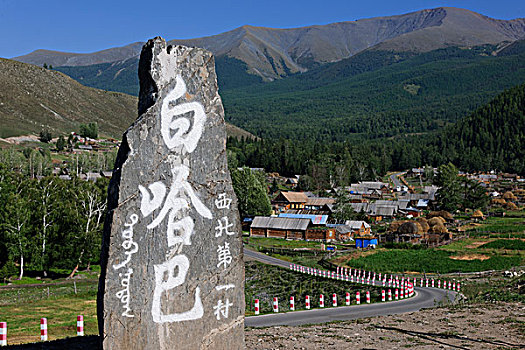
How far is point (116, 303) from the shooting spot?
8156 millimetres

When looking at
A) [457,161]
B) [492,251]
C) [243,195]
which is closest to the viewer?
[492,251]

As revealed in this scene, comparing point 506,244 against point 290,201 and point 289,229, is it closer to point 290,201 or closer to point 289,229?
point 289,229

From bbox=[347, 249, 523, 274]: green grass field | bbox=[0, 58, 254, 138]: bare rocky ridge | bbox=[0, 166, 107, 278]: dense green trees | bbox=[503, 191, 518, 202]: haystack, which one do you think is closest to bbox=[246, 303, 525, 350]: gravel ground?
bbox=[347, 249, 523, 274]: green grass field

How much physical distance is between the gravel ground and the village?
40761 millimetres

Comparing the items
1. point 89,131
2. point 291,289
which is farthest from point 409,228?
point 89,131

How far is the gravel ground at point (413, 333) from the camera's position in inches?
487

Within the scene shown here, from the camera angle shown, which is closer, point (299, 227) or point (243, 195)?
point (299, 227)

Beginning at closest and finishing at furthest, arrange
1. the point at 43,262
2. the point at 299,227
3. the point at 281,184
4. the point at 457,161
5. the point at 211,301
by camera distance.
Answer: the point at 211,301 → the point at 43,262 → the point at 299,227 → the point at 281,184 → the point at 457,161

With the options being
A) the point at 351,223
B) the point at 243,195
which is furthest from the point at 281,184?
the point at 351,223

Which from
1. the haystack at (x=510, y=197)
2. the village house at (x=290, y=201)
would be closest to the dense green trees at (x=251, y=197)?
the village house at (x=290, y=201)

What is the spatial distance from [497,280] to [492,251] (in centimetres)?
1749

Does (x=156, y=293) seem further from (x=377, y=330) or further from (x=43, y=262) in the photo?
(x=43, y=262)

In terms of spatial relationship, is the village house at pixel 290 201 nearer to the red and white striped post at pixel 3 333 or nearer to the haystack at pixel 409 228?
the haystack at pixel 409 228

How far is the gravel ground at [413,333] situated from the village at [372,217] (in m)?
40.8
